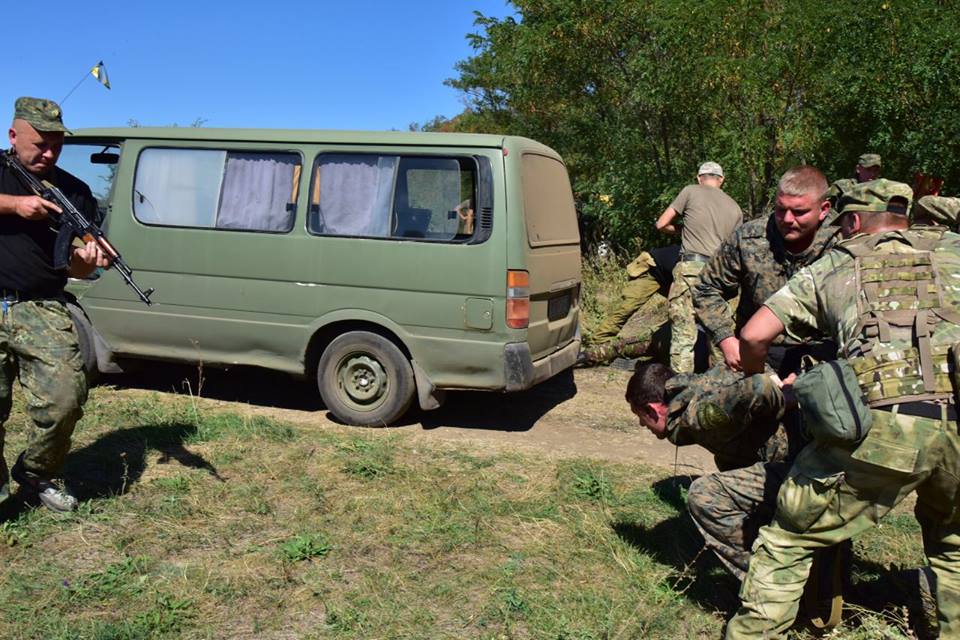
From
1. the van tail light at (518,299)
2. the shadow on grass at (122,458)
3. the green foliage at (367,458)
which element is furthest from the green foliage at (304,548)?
the van tail light at (518,299)

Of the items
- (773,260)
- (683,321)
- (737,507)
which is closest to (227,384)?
(683,321)

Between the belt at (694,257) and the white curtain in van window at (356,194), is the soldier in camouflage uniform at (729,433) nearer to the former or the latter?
the white curtain in van window at (356,194)

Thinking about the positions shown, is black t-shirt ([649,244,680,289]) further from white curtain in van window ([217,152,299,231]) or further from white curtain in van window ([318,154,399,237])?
white curtain in van window ([217,152,299,231])

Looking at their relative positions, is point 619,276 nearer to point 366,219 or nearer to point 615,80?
point 615,80

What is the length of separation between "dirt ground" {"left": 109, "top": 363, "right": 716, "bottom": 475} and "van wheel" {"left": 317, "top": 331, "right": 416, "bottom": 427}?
16cm

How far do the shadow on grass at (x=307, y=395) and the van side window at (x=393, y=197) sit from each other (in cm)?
139

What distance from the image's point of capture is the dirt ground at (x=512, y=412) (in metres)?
5.82

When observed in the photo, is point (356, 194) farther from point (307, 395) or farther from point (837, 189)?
point (837, 189)

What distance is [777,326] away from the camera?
9.49 feet

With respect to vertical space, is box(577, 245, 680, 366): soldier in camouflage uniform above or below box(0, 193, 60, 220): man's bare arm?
below

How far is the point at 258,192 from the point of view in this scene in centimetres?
620

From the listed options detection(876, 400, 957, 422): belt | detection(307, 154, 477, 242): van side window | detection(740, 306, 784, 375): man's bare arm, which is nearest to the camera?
detection(876, 400, 957, 422): belt

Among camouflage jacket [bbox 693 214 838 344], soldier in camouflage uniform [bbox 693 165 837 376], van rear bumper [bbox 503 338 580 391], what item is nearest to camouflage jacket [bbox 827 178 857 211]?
soldier in camouflage uniform [bbox 693 165 837 376]

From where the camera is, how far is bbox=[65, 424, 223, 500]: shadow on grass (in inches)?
187
